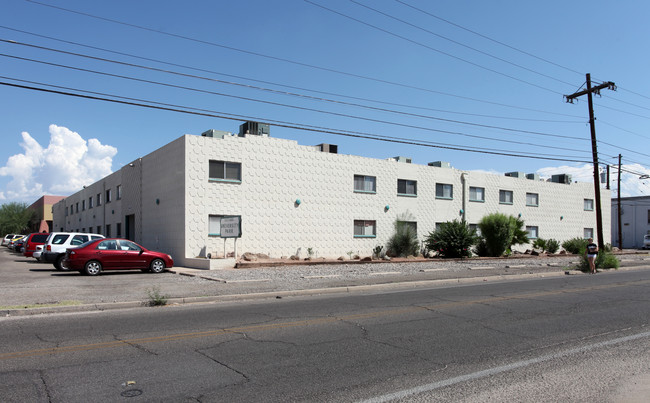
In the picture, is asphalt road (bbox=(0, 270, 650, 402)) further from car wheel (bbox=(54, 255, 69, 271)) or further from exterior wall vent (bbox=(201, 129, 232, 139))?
exterior wall vent (bbox=(201, 129, 232, 139))

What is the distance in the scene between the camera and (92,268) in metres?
19.2

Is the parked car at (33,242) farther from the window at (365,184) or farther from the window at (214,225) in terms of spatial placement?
the window at (365,184)

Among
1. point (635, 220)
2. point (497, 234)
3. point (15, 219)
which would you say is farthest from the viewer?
point (15, 219)

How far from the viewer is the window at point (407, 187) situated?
33.8 m

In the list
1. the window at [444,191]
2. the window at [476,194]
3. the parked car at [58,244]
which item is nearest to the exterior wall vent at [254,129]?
the parked car at [58,244]

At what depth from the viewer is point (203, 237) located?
2453 centimetres

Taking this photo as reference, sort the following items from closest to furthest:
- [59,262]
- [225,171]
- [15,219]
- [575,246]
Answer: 1. [59,262]
2. [225,171]
3. [575,246]
4. [15,219]

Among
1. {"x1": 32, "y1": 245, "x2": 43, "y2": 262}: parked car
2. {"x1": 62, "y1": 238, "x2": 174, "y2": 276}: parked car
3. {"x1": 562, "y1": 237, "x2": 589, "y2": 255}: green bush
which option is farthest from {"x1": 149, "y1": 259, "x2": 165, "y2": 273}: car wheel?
{"x1": 562, "y1": 237, "x2": 589, "y2": 255}: green bush

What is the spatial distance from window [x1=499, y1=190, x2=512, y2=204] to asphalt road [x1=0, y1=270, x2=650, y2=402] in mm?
30079

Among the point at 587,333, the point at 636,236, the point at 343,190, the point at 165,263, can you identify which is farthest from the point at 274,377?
the point at 636,236

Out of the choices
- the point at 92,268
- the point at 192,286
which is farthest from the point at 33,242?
the point at 192,286

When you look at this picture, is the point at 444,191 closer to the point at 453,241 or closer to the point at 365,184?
the point at 453,241

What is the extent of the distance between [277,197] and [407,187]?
36.0 feet

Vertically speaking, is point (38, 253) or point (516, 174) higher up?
point (516, 174)
